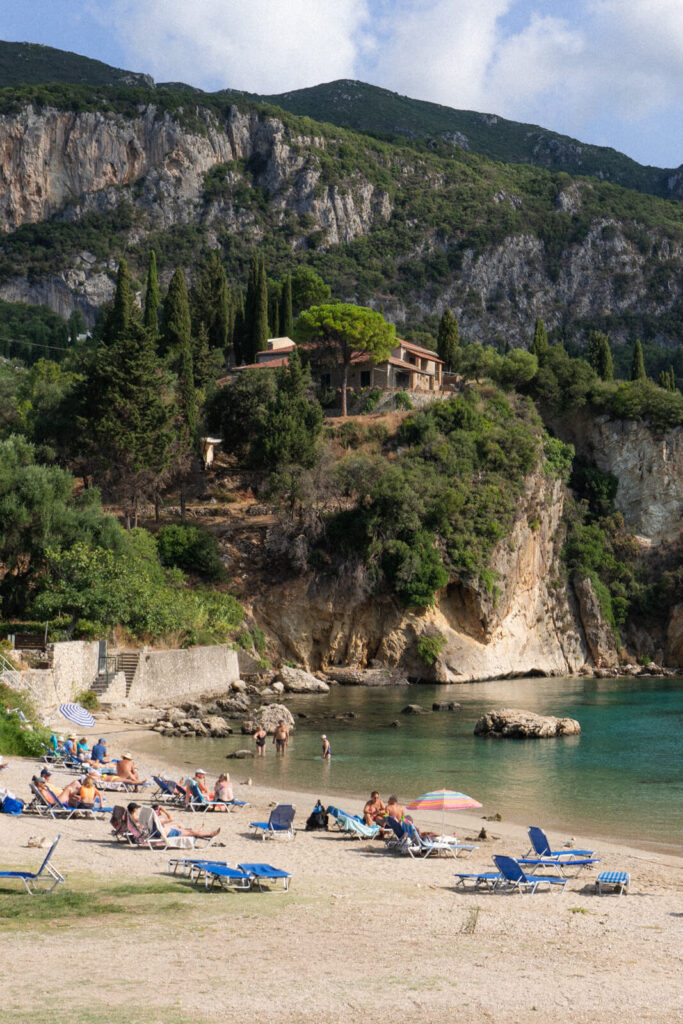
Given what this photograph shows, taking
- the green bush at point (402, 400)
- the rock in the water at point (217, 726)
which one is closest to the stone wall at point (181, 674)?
the rock in the water at point (217, 726)

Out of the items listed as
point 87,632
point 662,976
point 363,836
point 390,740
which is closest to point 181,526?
point 87,632

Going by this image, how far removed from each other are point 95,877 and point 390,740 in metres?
19.9

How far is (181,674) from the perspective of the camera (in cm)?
4022

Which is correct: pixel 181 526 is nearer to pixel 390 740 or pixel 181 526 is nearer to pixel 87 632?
pixel 87 632

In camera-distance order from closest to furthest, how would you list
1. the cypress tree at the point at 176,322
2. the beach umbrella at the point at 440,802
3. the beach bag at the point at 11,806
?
1. the beach bag at the point at 11,806
2. the beach umbrella at the point at 440,802
3. the cypress tree at the point at 176,322

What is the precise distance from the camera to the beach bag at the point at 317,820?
1977 centimetres

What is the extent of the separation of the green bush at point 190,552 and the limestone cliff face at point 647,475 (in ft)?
130

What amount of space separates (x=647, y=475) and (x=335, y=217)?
4327 inches

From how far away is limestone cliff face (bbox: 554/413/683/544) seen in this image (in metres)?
78.9

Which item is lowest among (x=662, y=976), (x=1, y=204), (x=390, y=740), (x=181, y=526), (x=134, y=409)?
(x=390, y=740)

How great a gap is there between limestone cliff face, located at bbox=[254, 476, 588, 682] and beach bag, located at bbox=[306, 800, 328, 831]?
117 ft

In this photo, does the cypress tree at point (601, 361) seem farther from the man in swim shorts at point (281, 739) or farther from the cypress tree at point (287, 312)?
the man in swim shorts at point (281, 739)

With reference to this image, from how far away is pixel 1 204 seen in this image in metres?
156

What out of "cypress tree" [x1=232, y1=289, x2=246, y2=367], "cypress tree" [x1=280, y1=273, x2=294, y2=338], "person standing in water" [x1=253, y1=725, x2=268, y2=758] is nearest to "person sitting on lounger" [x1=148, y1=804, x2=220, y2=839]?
"person standing in water" [x1=253, y1=725, x2=268, y2=758]
